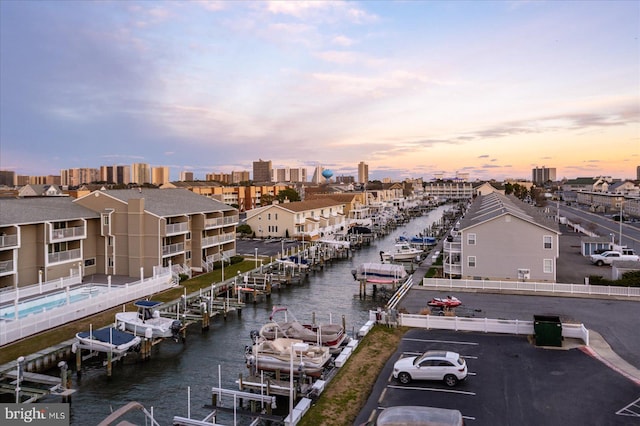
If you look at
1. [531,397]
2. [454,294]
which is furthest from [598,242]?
[531,397]

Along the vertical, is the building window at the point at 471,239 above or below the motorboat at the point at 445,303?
above

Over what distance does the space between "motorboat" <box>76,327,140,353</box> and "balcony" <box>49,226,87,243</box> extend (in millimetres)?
13236

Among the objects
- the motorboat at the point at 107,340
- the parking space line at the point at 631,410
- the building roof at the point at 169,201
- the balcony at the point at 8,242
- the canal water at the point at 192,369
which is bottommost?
the canal water at the point at 192,369

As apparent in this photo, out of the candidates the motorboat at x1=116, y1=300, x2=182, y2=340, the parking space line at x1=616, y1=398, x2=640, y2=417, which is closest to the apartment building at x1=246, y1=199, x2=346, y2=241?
the motorboat at x1=116, y1=300, x2=182, y2=340

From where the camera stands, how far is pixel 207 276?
4497 centimetres

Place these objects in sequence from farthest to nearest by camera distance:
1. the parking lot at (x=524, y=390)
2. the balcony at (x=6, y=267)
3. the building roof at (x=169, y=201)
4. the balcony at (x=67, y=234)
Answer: the building roof at (x=169, y=201) < the balcony at (x=67, y=234) < the balcony at (x=6, y=267) < the parking lot at (x=524, y=390)

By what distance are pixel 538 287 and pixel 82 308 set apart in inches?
1263

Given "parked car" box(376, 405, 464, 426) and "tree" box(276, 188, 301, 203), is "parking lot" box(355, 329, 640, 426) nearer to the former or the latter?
"parked car" box(376, 405, 464, 426)

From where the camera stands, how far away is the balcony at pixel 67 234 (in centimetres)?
3641

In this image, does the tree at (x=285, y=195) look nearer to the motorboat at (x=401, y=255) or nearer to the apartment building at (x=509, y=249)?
the motorboat at (x=401, y=255)

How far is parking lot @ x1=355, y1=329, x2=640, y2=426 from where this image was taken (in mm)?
16266

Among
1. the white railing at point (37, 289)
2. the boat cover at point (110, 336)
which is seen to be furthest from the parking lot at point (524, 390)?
the white railing at point (37, 289)

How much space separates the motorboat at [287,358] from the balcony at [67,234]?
21904 mm

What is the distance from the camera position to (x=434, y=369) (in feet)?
63.2
